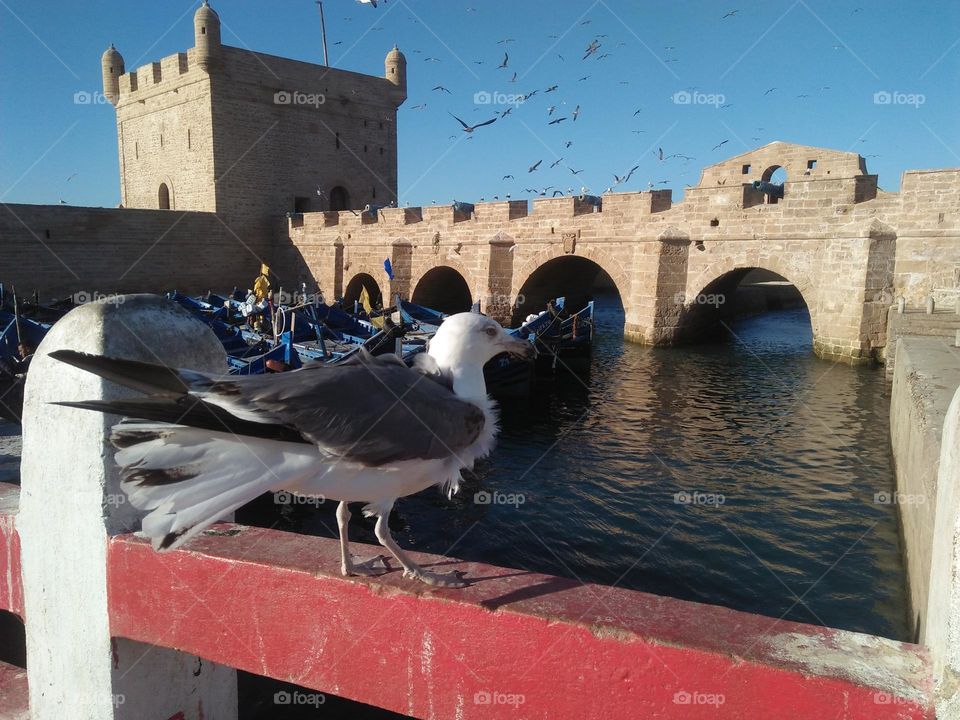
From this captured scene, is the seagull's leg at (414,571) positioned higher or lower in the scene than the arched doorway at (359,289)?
higher

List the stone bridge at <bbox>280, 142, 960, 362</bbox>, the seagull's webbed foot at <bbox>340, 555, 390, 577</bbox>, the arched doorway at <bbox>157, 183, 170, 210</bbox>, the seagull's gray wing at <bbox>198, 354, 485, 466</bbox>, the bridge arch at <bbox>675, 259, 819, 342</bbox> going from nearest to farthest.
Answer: the seagull's gray wing at <bbox>198, 354, 485, 466</bbox> < the seagull's webbed foot at <bbox>340, 555, 390, 577</bbox> < the stone bridge at <bbox>280, 142, 960, 362</bbox> < the bridge arch at <bbox>675, 259, 819, 342</bbox> < the arched doorway at <bbox>157, 183, 170, 210</bbox>

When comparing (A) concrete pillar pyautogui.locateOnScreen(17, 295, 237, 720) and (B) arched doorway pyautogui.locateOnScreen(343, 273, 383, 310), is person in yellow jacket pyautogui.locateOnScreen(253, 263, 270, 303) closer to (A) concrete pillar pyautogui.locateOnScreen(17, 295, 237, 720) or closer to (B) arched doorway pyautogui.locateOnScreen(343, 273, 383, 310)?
(B) arched doorway pyautogui.locateOnScreen(343, 273, 383, 310)

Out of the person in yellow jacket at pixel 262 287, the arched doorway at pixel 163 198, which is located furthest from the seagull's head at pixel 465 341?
the arched doorway at pixel 163 198

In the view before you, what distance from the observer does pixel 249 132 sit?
30.1 metres

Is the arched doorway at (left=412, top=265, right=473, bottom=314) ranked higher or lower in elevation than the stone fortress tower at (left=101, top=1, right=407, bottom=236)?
lower

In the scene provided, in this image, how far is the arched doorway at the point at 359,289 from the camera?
29.0 metres

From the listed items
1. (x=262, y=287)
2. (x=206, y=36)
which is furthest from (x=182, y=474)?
(x=206, y=36)

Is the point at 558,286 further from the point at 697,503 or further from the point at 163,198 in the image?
the point at 163,198

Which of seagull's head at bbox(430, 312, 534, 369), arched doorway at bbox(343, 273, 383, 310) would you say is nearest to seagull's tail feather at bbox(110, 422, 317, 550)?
seagull's head at bbox(430, 312, 534, 369)

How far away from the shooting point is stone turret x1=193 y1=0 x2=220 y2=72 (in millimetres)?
27141

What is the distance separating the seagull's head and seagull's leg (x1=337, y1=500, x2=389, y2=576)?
661mm

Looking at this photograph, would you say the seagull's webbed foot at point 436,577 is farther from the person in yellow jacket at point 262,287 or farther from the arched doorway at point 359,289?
the arched doorway at point 359,289

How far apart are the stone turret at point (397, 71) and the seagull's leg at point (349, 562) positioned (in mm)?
35054

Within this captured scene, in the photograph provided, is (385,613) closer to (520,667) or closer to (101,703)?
(520,667)
